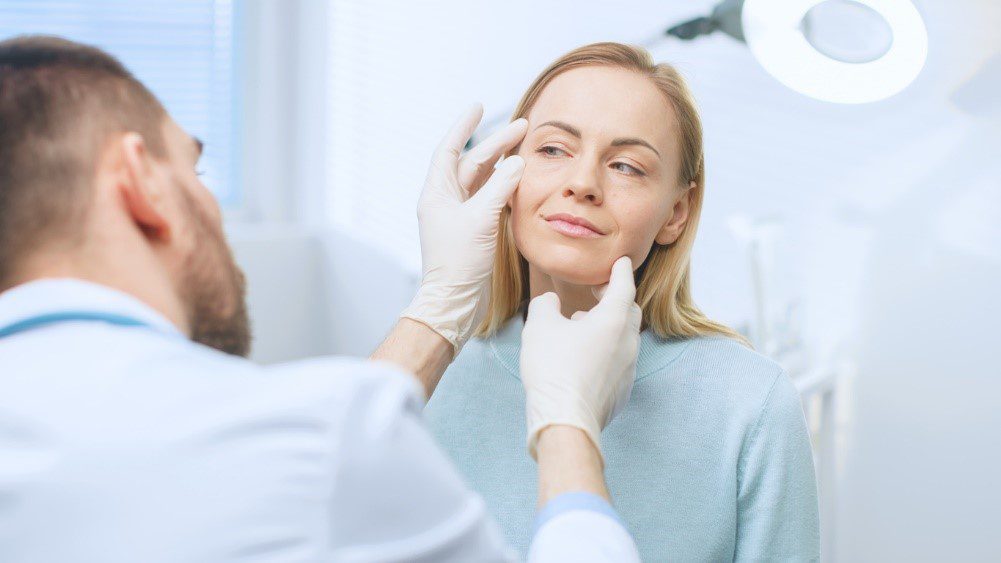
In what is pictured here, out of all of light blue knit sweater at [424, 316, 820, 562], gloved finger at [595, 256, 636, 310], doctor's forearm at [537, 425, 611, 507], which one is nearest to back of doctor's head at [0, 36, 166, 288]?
doctor's forearm at [537, 425, 611, 507]

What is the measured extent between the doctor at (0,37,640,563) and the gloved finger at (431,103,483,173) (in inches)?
19.5

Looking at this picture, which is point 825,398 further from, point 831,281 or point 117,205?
point 117,205

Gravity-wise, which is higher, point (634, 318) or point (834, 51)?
point (834, 51)

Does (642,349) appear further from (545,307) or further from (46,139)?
(46,139)

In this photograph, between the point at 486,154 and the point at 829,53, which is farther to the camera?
the point at 829,53

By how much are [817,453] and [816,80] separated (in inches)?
32.3

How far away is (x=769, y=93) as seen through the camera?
1969 mm

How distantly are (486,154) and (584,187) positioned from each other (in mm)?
175

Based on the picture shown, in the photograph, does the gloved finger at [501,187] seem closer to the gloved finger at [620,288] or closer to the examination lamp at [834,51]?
the gloved finger at [620,288]

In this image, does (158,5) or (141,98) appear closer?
(141,98)

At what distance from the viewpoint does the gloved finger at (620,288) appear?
1.07 meters

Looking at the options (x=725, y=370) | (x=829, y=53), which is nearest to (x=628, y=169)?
(x=725, y=370)

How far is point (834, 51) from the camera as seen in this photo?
4.56 feet

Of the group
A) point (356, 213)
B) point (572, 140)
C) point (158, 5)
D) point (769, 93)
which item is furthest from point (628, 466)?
point (158, 5)
